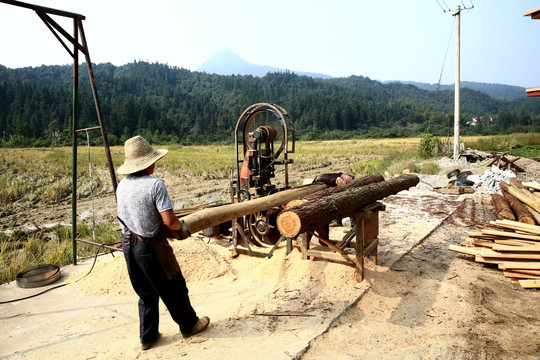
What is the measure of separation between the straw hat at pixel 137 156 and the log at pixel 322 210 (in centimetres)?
147

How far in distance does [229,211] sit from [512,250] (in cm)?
417

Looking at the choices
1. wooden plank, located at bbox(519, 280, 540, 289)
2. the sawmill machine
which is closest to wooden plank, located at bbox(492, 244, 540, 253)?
wooden plank, located at bbox(519, 280, 540, 289)

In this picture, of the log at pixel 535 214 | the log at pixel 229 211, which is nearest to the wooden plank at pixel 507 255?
the log at pixel 535 214

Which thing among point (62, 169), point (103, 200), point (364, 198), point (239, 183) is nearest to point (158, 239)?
point (364, 198)

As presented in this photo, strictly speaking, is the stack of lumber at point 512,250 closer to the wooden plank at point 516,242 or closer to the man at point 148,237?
the wooden plank at point 516,242

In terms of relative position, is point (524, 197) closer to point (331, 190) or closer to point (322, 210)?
point (331, 190)

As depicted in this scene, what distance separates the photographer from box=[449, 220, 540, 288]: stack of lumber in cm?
512

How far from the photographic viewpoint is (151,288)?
3.52 meters

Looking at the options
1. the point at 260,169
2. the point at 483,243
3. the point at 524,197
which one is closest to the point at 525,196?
the point at 524,197

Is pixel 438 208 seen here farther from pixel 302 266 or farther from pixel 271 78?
pixel 271 78

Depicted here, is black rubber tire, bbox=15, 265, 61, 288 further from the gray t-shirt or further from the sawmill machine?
the gray t-shirt

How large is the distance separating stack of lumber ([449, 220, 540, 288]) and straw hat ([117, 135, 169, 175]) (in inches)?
198

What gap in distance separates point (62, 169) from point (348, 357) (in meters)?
23.9

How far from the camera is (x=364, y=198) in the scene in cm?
496
